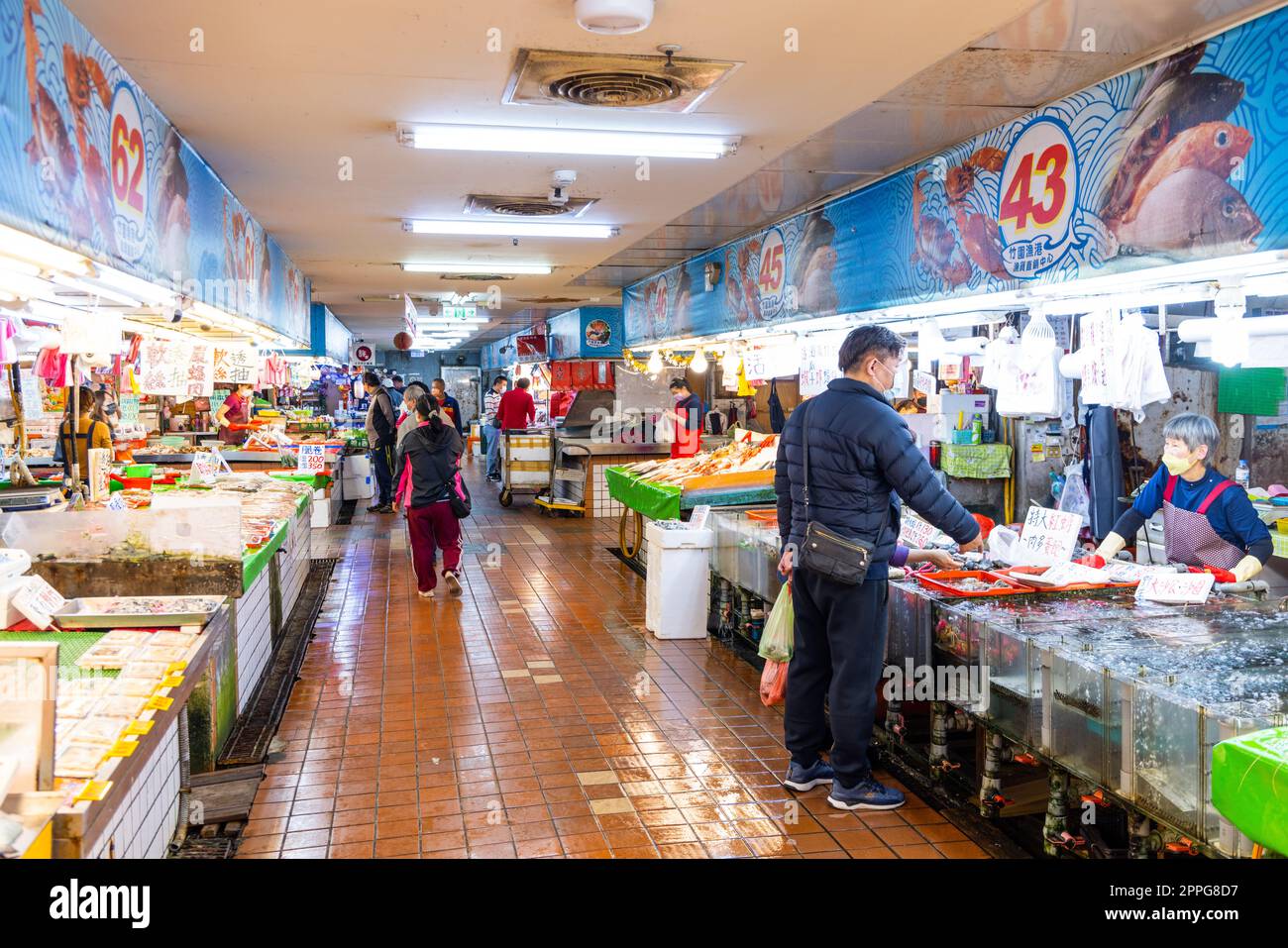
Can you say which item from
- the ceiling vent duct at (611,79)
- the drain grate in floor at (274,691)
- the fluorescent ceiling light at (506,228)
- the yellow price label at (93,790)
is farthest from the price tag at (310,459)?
the yellow price label at (93,790)

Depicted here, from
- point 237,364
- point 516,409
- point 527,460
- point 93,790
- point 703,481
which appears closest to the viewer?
point 93,790

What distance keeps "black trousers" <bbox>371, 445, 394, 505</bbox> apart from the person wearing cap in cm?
503

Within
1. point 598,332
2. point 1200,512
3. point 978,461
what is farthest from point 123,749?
point 598,332

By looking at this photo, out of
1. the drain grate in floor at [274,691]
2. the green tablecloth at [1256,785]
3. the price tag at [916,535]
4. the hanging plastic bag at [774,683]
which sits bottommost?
the drain grate in floor at [274,691]

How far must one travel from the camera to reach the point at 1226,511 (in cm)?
552

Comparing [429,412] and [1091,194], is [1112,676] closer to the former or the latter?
[1091,194]

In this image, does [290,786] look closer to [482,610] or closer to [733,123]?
[482,610]

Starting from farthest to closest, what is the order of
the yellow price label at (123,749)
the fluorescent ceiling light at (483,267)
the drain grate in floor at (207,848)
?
1. the fluorescent ceiling light at (483,267)
2. the drain grate in floor at (207,848)
3. the yellow price label at (123,749)

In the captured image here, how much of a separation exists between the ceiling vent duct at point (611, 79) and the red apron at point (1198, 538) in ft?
11.4

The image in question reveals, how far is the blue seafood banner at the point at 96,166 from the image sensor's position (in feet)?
13.0

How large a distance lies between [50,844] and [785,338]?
9077 millimetres

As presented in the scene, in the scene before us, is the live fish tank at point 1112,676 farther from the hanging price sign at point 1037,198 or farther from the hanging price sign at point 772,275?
the hanging price sign at point 772,275

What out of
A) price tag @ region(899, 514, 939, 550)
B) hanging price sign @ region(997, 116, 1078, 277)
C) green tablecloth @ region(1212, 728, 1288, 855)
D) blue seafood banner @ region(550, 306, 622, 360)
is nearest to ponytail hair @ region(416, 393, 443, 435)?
price tag @ region(899, 514, 939, 550)

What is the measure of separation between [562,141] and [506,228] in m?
3.73
